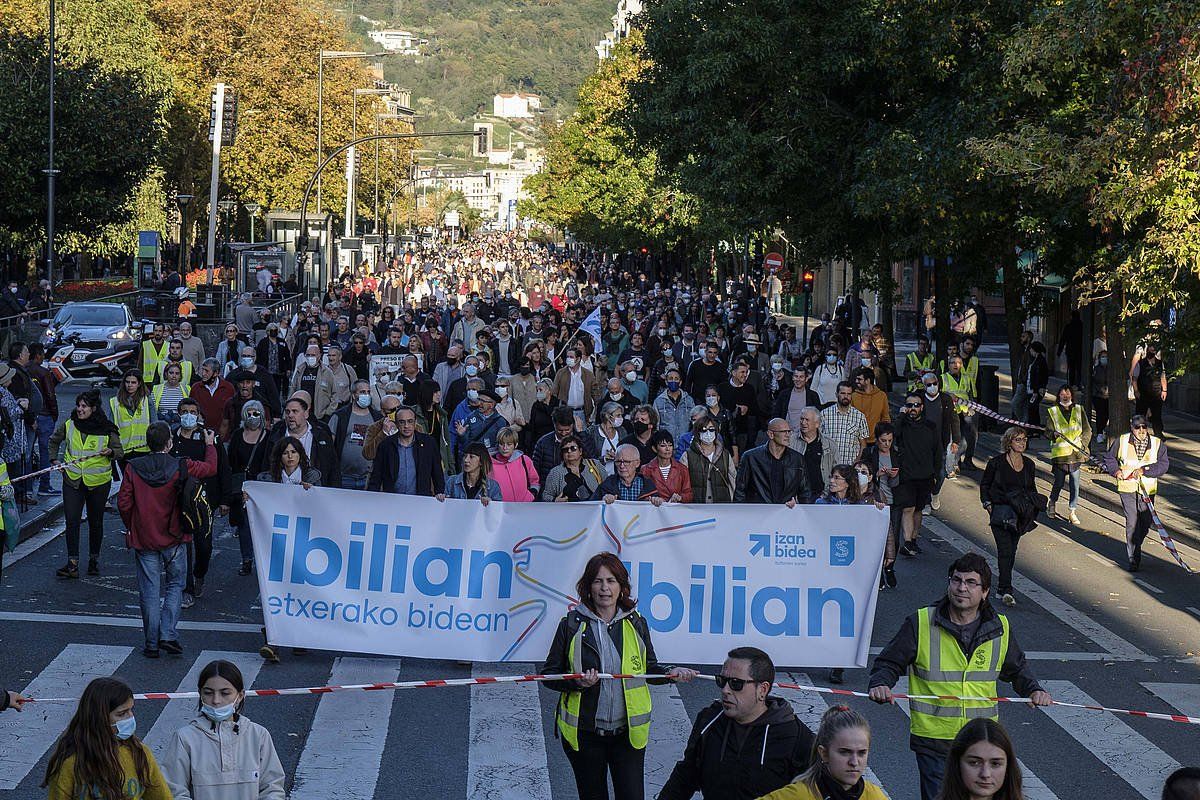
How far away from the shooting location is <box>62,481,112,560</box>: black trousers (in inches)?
528

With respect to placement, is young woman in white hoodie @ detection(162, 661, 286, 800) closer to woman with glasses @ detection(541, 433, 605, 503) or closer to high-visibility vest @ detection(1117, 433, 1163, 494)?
woman with glasses @ detection(541, 433, 605, 503)

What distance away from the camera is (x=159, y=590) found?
1118 cm

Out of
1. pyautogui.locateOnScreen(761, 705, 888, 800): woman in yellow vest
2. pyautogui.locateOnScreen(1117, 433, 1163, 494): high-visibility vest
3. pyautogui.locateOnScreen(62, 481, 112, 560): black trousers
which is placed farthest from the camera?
pyautogui.locateOnScreen(1117, 433, 1163, 494): high-visibility vest

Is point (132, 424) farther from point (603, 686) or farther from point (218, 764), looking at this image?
point (218, 764)

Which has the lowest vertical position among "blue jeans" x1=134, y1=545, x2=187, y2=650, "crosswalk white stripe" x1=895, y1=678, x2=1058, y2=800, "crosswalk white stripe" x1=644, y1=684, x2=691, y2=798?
"crosswalk white stripe" x1=644, y1=684, x2=691, y2=798

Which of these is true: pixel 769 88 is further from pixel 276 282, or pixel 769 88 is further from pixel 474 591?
pixel 276 282

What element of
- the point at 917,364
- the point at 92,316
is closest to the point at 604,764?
the point at 917,364

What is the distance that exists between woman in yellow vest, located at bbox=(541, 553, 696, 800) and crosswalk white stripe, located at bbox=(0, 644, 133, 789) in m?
3.10

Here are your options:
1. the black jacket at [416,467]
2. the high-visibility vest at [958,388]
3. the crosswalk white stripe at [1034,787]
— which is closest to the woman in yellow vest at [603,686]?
the crosswalk white stripe at [1034,787]

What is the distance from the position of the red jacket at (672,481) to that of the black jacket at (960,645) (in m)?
5.25

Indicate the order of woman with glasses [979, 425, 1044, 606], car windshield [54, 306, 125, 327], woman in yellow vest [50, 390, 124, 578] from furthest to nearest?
car windshield [54, 306, 125, 327] → woman in yellow vest [50, 390, 124, 578] → woman with glasses [979, 425, 1044, 606]

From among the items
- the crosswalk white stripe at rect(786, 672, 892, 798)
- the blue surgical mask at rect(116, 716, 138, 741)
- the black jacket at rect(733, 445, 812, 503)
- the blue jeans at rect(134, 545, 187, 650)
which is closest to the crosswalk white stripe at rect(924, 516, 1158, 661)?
the black jacket at rect(733, 445, 812, 503)

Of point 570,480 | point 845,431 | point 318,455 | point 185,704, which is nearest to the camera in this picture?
point 185,704

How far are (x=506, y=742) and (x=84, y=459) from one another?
542 centimetres
